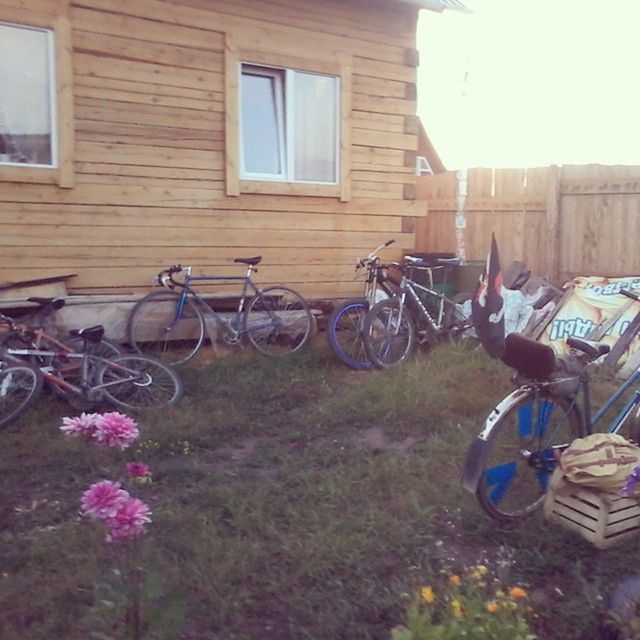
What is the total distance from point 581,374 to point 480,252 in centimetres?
892

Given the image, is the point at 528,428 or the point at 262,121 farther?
the point at 262,121

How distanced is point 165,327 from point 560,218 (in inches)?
225

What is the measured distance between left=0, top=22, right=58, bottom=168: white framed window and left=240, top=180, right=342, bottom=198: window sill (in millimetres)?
2002

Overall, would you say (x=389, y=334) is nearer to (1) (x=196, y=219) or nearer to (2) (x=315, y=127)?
(1) (x=196, y=219)

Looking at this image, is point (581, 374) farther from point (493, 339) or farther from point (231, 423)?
point (231, 423)

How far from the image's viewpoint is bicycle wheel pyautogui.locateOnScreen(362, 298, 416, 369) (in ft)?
26.6

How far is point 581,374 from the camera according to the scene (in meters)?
4.33

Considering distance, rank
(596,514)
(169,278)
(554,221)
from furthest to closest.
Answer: (554,221)
(169,278)
(596,514)

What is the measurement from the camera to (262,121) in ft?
29.7

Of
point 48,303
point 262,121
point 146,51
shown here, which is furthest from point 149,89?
point 48,303

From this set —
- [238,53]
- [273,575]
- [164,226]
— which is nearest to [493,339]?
[273,575]

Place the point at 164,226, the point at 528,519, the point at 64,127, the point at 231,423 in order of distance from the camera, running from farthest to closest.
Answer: the point at 164,226, the point at 64,127, the point at 231,423, the point at 528,519

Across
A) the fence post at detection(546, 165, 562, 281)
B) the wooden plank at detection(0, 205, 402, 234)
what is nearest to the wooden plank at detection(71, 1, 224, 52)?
the wooden plank at detection(0, 205, 402, 234)

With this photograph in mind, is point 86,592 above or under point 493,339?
under
